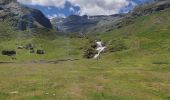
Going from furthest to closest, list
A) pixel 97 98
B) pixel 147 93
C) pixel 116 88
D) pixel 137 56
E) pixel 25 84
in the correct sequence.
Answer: pixel 137 56 → pixel 25 84 → pixel 116 88 → pixel 147 93 → pixel 97 98

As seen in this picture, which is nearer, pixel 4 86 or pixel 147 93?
pixel 147 93

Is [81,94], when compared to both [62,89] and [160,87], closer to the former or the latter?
[62,89]

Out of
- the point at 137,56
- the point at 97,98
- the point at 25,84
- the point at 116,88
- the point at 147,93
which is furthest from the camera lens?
the point at 137,56

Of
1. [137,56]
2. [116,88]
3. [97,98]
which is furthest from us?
[137,56]

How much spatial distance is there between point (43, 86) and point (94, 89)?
8.39 m

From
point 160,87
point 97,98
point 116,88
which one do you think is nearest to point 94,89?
point 116,88

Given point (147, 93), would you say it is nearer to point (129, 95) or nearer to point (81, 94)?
point (129, 95)

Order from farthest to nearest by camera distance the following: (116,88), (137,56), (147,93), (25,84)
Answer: (137,56)
(25,84)
(116,88)
(147,93)

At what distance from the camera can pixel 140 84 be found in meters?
63.1

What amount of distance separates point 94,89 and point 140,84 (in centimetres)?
1159

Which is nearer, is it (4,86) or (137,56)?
(4,86)

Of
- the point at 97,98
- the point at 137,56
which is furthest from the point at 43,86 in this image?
the point at 137,56

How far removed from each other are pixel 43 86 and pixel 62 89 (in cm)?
476

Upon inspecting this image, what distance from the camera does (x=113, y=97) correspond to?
158ft
